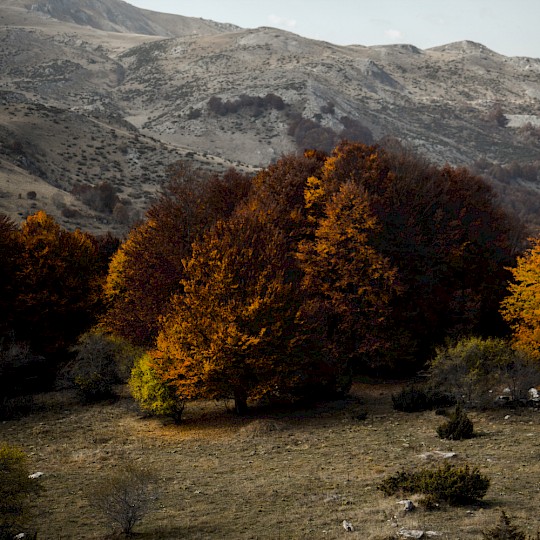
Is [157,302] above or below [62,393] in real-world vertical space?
above

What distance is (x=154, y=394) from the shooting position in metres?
29.7

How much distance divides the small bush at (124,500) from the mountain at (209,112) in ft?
176

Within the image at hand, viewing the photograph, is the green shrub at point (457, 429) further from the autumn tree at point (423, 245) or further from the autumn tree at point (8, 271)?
the autumn tree at point (8, 271)

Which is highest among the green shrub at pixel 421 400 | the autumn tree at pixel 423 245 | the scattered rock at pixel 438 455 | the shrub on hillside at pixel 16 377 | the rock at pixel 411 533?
the autumn tree at pixel 423 245

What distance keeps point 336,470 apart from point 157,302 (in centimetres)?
2015

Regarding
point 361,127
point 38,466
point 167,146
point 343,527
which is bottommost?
point 38,466

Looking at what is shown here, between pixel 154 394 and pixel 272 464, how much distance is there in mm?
10208

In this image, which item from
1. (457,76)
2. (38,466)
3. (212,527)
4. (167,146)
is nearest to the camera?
(212,527)

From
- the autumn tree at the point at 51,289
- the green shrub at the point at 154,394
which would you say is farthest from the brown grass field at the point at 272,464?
the autumn tree at the point at 51,289

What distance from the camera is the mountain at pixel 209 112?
282 feet

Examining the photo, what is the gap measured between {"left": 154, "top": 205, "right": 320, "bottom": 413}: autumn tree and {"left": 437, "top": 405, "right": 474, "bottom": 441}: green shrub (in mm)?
7890

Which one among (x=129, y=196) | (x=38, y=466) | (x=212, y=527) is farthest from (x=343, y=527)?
(x=129, y=196)

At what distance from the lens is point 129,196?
270 ft

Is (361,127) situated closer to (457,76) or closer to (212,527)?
(457,76)
